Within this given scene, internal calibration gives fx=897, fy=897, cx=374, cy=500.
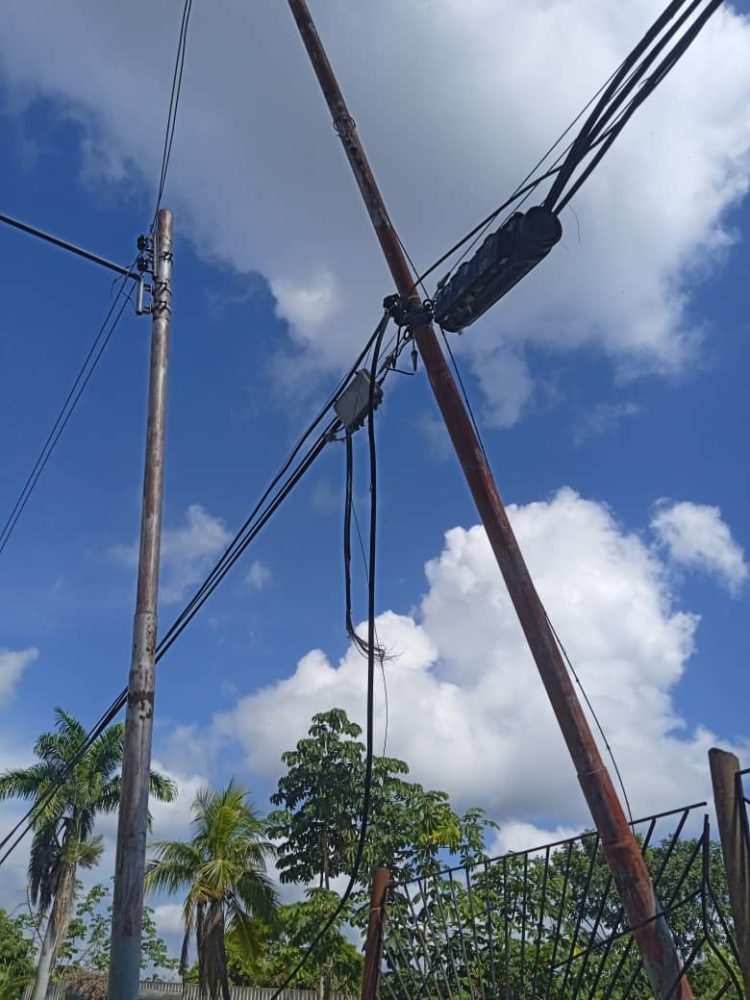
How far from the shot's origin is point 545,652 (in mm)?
5566

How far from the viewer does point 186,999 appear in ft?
79.3

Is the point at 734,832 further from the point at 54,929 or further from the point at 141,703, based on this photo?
the point at 54,929

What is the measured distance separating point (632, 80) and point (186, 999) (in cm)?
2553

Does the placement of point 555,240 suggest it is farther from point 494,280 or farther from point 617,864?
point 617,864

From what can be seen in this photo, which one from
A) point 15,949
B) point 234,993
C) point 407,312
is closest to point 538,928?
point 407,312

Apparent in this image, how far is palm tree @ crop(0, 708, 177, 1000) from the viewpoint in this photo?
85.5 feet

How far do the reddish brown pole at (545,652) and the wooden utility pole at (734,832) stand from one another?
87 centimetres

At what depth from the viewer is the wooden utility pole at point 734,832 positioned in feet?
13.1

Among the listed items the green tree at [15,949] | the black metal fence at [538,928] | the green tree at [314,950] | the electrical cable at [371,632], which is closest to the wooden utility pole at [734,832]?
the black metal fence at [538,928]

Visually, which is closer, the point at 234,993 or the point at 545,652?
the point at 545,652

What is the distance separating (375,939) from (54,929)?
22590mm

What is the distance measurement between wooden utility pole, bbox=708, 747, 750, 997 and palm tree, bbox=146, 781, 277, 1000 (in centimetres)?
1959

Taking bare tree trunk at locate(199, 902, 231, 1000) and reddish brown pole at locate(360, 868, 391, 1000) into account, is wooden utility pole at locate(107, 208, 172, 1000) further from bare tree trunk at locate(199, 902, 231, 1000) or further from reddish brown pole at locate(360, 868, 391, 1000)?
bare tree trunk at locate(199, 902, 231, 1000)

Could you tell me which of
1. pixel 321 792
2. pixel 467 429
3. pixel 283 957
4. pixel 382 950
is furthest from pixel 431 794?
pixel 467 429
